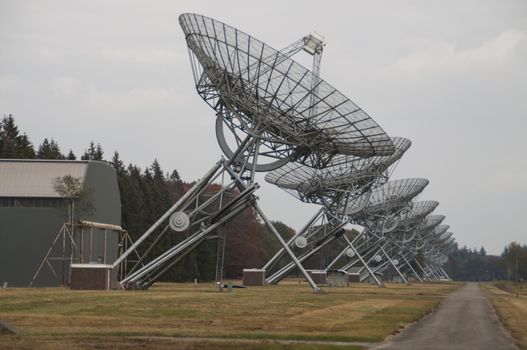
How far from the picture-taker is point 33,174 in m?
78.9

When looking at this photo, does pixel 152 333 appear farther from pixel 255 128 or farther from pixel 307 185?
pixel 307 185

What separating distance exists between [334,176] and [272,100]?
103 ft

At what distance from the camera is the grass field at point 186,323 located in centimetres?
2430

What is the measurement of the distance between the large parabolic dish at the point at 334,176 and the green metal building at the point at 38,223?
22658 mm

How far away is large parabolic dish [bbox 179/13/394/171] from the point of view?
186ft

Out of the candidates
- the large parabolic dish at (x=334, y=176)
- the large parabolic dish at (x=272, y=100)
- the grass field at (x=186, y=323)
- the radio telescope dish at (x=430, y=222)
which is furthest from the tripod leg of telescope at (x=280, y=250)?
the radio telescope dish at (x=430, y=222)

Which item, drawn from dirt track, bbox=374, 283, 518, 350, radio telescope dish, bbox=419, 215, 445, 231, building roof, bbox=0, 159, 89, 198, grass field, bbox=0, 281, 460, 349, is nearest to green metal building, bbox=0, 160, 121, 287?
building roof, bbox=0, 159, 89, 198

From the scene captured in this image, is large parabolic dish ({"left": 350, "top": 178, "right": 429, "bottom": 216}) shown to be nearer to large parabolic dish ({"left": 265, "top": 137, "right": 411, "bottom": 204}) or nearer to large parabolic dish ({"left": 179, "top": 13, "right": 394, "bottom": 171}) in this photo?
large parabolic dish ({"left": 265, "top": 137, "right": 411, "bottom": 204})

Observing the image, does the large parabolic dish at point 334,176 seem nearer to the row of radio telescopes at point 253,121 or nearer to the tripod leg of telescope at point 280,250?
the tripod leg of telescope at point 280,250

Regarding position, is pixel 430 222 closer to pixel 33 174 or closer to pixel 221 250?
pixel 33 174

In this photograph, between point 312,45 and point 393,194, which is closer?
point 312,45

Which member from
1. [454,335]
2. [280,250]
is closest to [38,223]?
[280,250]

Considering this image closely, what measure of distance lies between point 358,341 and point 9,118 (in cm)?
11600

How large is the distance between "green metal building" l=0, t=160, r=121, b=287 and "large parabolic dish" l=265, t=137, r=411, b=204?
74.3ft
